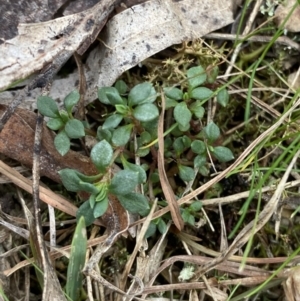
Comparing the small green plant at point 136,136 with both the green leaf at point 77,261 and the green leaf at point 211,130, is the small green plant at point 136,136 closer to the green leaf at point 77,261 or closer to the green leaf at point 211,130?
the green leaf at point 211,130

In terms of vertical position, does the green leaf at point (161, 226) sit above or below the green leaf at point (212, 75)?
below

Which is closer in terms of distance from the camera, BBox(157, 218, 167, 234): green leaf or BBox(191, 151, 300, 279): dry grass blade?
BBox(191, 151, 300, 279): dry grass blade

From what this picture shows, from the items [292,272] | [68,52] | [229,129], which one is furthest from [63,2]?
[292,272]

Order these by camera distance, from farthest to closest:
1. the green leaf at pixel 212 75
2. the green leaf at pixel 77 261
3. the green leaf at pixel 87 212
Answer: the green leaf at pixel 212 75 < the green leaf at pixel 87 212 < the green leaf at pixel 77 261

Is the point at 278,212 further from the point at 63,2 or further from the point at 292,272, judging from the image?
the point at 63,2

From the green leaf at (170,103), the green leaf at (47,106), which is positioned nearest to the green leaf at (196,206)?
the green leaf at (170,103)

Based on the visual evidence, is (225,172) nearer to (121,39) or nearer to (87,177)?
(87,177)

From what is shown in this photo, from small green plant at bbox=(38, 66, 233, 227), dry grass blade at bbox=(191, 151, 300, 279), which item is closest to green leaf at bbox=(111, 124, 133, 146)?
small green plant at bbox=(38, 66, 233, 227)

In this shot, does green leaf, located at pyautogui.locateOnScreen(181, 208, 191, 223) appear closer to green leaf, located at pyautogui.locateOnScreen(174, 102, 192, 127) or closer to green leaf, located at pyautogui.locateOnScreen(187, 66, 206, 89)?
green leaf, located at pyautogui.locateOnScreen(174, 102, 192, 127)
